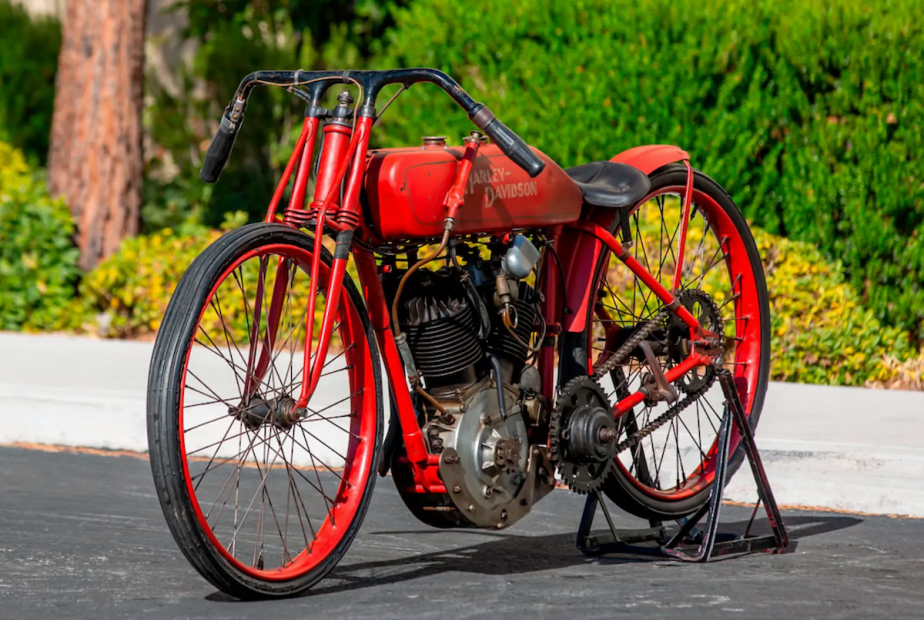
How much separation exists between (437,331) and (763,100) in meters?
4.88

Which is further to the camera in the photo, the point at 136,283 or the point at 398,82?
the point at 136,283

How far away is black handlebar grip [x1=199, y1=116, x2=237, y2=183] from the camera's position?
446 cm

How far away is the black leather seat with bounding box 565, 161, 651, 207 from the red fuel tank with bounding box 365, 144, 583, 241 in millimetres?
84

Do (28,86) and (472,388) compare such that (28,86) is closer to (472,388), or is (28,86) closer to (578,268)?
(578,268)

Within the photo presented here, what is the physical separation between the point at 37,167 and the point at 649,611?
9592 millimetres

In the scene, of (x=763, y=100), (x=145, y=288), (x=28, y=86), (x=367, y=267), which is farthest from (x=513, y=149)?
(x=28, y=86)

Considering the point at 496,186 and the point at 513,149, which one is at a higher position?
the point at 513,149

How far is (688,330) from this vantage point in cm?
516

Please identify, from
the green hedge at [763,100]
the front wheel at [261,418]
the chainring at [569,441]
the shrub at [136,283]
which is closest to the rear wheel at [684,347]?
the chainring at [569,441]

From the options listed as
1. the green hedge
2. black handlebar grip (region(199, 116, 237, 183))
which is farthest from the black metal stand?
the green hedge

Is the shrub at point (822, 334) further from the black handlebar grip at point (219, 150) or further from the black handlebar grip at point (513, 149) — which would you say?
the black handlebar grip at point (219, 150)

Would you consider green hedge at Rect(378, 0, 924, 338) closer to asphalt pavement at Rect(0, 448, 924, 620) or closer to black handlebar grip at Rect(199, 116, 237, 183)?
asphalt pavement at Rect(0, 448, 924, 620)

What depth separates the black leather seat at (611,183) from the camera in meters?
4.80

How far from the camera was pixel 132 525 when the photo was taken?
5340mm
